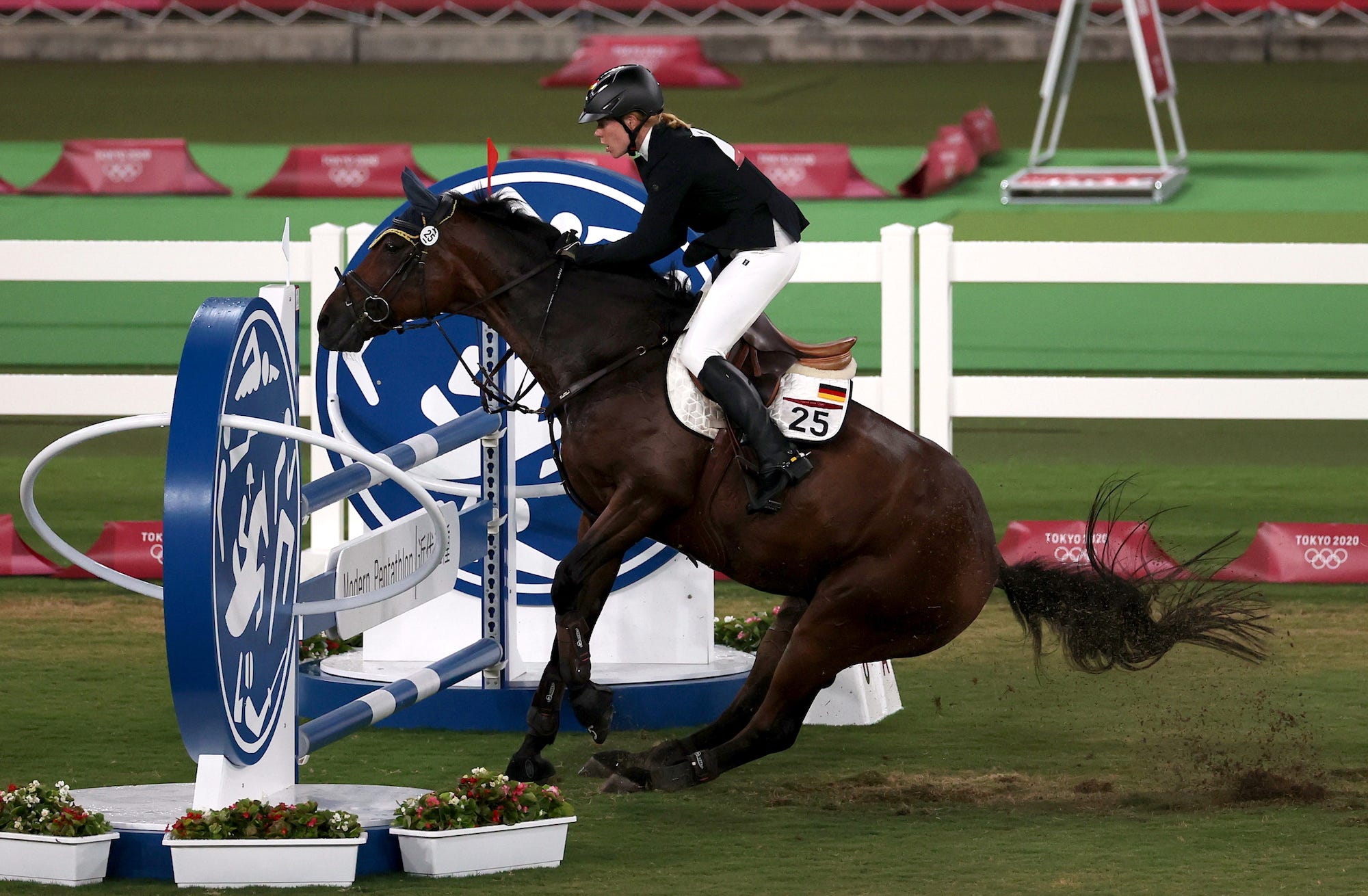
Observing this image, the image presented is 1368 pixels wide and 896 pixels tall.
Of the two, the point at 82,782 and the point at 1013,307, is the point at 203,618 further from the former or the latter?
the point at 1013,307

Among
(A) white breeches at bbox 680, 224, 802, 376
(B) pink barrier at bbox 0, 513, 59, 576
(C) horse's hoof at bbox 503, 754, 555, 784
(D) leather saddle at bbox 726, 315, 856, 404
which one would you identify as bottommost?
(C) horse's hoof at bbox 503, 754, 555, 784

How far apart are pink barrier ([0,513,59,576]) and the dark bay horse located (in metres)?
3.77

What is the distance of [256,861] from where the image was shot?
4.91 meters

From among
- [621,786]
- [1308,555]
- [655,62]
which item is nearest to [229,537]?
[621,786]

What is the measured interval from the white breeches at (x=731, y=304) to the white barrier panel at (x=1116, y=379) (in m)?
3.18

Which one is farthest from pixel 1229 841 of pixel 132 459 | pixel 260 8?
pixel 260 8

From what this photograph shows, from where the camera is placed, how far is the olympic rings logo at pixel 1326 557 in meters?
9.16

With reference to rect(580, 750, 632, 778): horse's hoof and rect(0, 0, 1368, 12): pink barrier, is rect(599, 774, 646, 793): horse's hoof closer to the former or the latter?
rect(580, 750, 632, 778): horse's hoof

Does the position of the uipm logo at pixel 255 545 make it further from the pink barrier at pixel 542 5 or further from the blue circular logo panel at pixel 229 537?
the pink barrier at pixel 542 5

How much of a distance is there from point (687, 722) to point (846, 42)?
21.1 meters

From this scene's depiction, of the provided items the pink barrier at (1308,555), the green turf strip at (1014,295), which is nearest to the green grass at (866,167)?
the green turf strip at (1014,295)

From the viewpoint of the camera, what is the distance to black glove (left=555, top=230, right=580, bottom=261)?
6215mm

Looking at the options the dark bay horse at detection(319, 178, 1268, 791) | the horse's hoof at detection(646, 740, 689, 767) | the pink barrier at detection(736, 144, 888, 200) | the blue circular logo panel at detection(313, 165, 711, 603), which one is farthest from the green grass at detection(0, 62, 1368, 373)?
the horse's hoof at detection(646, 740, 689, 767)

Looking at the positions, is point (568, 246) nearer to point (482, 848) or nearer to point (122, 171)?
point (482, 848)
